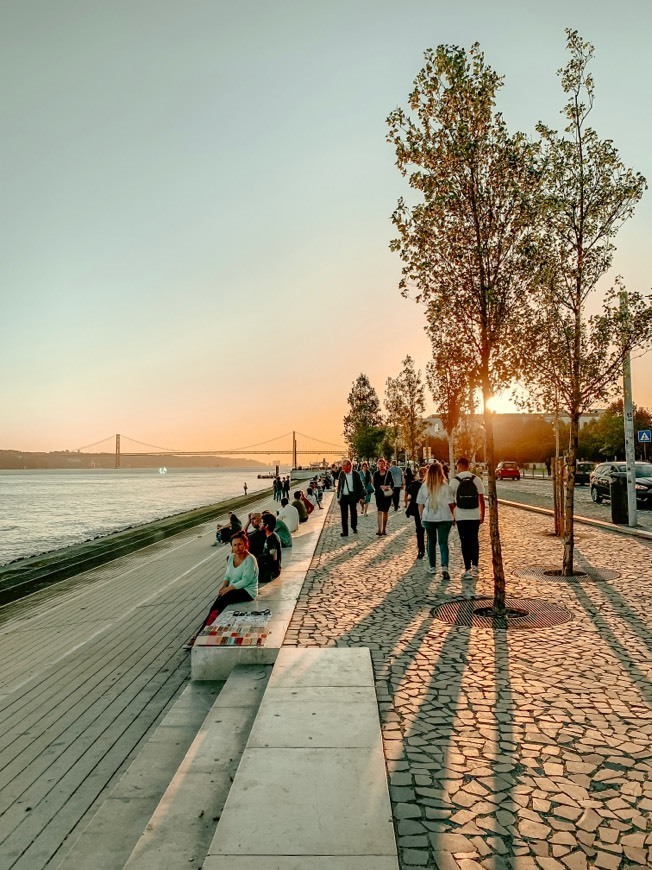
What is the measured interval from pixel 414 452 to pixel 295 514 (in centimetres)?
3013

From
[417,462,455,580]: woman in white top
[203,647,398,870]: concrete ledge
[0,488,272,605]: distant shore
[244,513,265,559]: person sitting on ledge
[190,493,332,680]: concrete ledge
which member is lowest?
[0,488,272,605]: distant shore

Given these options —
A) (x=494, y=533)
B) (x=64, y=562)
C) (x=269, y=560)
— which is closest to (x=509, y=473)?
(x=64, y=562)

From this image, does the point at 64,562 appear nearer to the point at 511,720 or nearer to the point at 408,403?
the point at 511,720

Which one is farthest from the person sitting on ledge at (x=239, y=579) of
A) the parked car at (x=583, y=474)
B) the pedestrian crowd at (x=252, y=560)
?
the parked car at (x=583, y=474)

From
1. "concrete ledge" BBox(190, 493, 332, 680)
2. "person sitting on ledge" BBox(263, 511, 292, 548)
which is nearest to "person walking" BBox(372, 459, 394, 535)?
"person sitting on ledge" BBox(263, 511, 292, 548)

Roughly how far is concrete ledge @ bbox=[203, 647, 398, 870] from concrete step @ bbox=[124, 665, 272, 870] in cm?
21

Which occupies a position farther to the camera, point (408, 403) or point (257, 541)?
point (408, 403)

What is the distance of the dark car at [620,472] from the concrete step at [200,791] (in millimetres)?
23305

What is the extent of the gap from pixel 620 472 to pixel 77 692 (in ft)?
85.7

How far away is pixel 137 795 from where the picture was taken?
14.4ft

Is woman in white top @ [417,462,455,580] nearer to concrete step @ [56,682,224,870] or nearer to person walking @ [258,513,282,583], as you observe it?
person walking @ [258,513,282,583]

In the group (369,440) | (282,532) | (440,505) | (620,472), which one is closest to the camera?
(440,505)

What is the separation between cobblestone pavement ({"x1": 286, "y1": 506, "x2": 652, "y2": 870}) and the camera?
11.3 ft

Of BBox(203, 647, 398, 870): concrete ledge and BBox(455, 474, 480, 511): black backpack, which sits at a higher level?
BBox(455, 474, 480, 511): black backpack
